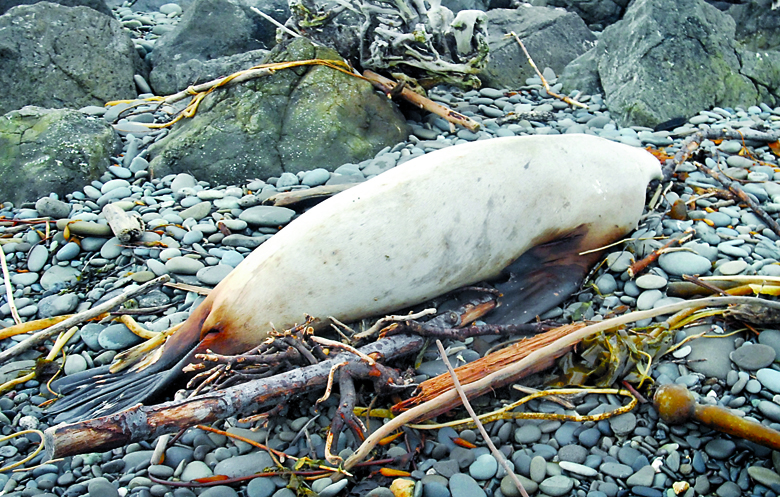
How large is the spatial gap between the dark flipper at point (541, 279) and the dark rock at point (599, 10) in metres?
7.21

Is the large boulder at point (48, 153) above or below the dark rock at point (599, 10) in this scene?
above

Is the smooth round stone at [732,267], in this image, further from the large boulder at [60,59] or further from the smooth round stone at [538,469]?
the large boulder at [60,59]

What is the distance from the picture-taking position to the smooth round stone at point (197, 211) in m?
3.92

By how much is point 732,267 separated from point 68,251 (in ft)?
11.7

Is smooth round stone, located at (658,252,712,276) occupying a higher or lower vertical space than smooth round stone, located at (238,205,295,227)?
lower

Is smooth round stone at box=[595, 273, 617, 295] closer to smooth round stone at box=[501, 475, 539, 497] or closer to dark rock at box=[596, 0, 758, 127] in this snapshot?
smooth round stone at box=[501, 475, 539, 497]

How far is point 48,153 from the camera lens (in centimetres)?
440

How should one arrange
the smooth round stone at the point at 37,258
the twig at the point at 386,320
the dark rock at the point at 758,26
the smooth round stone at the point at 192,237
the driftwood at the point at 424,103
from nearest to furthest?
the twig at the point at 386,320 → the smooth round stone at the point at 37,258 → the smooth round stone at the point at 192,237 → the driftwood at the point at 424,103 → the dark rock at the point at 758,26

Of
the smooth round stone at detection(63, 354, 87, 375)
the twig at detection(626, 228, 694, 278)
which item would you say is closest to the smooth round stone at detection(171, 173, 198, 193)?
the smooth round stone at detection(63, 354, 87, 375)

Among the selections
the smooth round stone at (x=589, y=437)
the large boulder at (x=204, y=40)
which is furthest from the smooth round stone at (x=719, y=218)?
the large boulder at (x=204, y=40)

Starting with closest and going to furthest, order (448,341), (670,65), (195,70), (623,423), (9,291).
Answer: (623,423) < (448,341) < (9,291) < (670,65) < (195,70)

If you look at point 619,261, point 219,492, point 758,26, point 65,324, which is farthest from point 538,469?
point 758,26

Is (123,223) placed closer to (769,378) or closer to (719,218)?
(769,378)

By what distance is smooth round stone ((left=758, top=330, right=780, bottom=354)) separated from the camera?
2.44m
